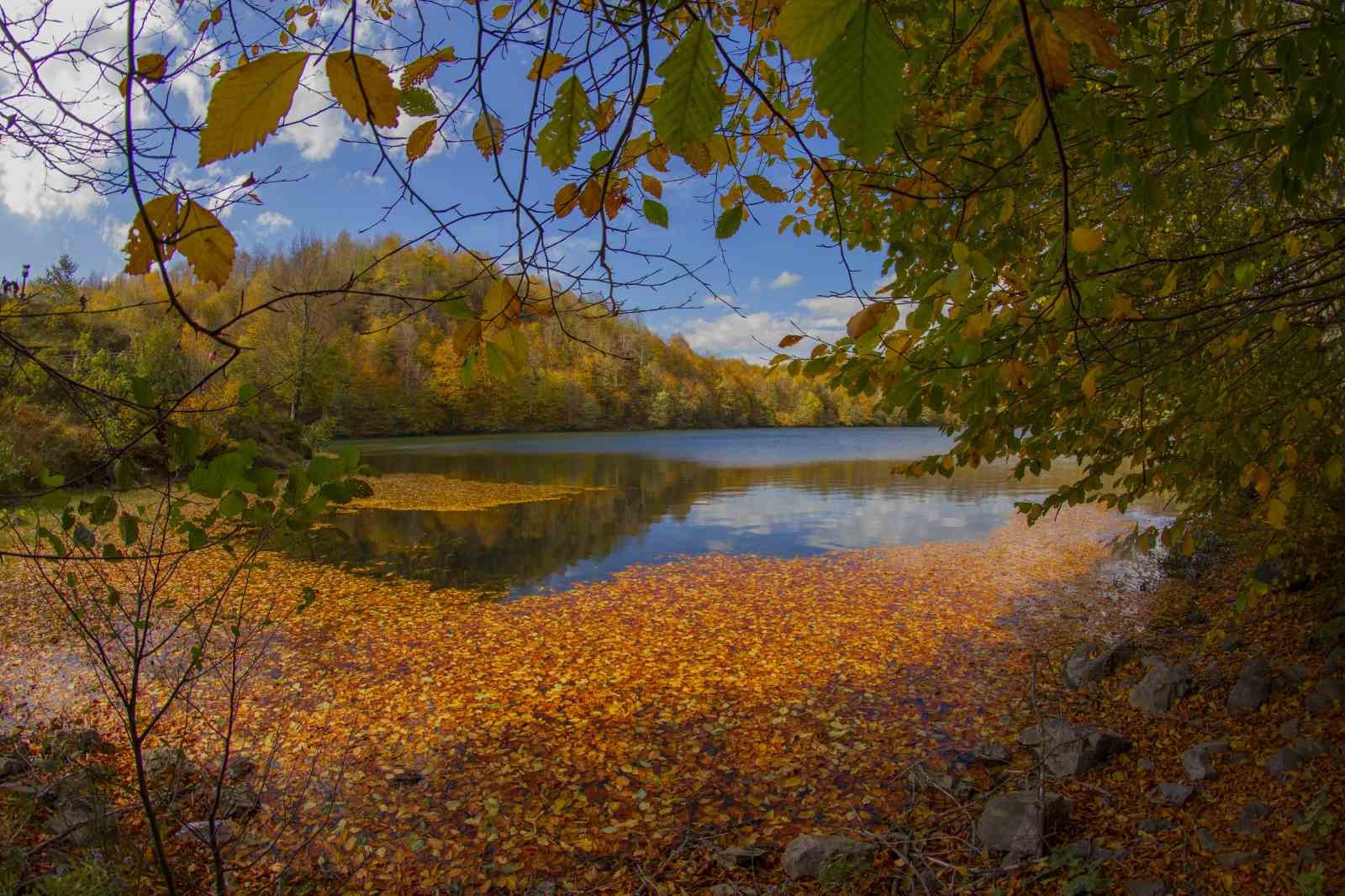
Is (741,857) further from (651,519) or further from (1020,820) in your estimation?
(651,519)

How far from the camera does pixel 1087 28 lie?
778 mm

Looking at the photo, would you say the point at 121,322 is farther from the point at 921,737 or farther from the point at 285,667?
the point at 921,737

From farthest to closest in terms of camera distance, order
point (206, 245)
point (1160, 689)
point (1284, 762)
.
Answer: point (1160, 689)
point (1284, 762)
point (206, 245)

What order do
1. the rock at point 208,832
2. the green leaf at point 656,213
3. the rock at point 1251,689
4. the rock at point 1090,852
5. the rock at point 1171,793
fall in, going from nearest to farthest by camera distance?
1. the green leaf at point 656,213
2. the rock at point 1090,852
3. the rock at point 208,832
4. the rock at point 1171,793
5. the rock at point 1251,689

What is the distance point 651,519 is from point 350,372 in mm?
40062

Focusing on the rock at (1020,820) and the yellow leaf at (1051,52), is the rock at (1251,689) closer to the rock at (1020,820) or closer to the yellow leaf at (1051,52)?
the rock at (1020,820)

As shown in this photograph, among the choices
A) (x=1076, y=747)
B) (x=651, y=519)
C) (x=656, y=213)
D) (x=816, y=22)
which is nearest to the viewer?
(x=816, y=22)

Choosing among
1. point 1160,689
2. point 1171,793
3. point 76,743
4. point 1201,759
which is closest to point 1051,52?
point 1171,793

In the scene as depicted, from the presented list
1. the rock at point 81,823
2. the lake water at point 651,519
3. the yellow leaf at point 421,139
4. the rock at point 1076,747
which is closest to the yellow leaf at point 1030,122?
the yellow leaf at point 421,139

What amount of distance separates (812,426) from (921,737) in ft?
260

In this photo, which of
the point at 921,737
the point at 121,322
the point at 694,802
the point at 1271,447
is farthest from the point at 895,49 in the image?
the point at 121,322

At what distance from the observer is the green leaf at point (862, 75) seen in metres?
0.53

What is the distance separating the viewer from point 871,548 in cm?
1293

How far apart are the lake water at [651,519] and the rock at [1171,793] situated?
8.50 ft
